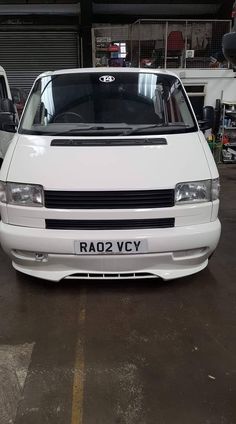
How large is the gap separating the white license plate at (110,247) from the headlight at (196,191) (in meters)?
0.46

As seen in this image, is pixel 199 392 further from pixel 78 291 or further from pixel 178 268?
pixel 78 291

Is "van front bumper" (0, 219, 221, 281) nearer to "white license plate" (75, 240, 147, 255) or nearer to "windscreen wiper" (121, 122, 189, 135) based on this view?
"white license plate" (75, 240, 147, 255)

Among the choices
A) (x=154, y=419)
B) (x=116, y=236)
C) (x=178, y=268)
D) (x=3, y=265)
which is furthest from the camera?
(x=3, y=265)

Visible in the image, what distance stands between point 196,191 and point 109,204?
70 centimetres

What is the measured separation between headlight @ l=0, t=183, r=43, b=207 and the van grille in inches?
3.2

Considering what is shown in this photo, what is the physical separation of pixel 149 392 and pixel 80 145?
6.46ft

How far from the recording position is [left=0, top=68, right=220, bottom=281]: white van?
3.16 m

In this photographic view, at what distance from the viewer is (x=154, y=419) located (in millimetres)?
2275

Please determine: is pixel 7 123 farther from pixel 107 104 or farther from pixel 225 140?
pixel 225 140

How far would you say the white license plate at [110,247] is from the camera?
3139 millimetres

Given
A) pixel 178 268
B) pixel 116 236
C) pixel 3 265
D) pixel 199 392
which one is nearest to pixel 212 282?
pixel 178 268

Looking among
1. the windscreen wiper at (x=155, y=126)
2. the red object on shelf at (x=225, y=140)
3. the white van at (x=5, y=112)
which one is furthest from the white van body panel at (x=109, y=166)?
the red object on shelf at (x=225, y=140)

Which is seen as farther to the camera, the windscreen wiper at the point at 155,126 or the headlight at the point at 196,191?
the windscreen wiper at the point at 155,126

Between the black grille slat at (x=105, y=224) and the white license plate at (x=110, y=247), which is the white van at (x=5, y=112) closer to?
the black grille slat at (x=105, y=224)
